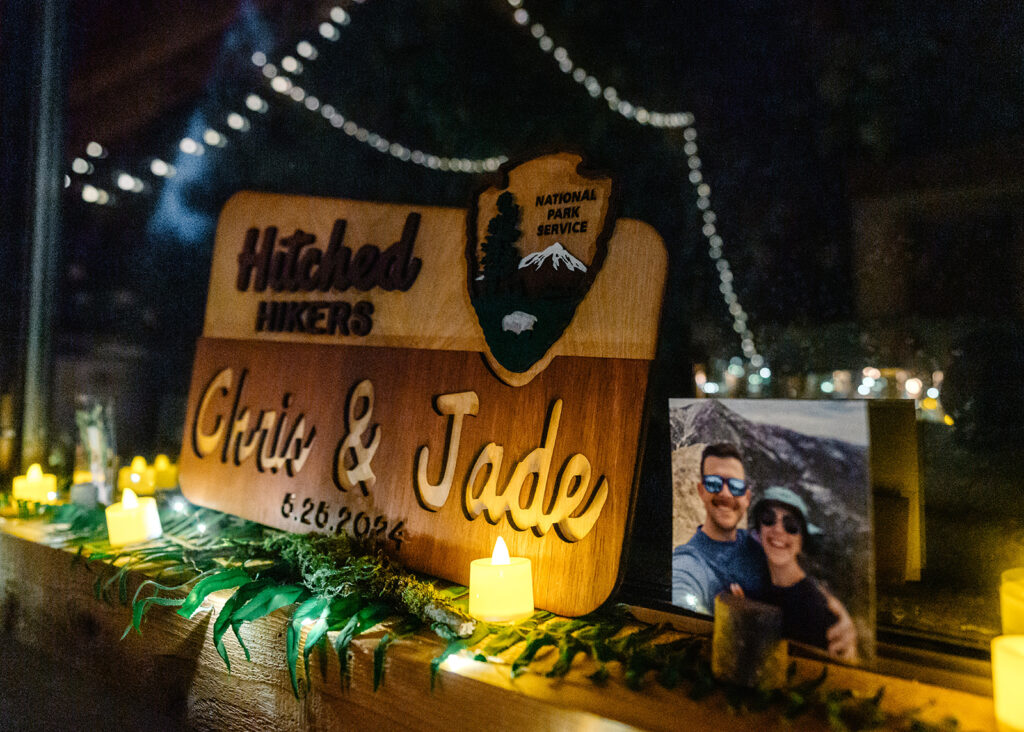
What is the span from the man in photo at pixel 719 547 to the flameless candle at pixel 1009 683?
10.0 inches

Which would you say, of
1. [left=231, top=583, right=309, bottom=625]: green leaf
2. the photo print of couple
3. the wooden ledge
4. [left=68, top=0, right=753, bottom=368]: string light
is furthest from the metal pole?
the photo print of couple

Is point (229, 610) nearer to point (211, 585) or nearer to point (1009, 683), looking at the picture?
point (211, 585)

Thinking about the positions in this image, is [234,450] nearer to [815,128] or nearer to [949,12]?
[815,128]

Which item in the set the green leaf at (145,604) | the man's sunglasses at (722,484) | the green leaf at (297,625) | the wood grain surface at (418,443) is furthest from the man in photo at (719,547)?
the green leaf at (145,604)

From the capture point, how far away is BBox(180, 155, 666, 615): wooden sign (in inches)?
43.0

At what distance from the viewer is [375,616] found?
105cm

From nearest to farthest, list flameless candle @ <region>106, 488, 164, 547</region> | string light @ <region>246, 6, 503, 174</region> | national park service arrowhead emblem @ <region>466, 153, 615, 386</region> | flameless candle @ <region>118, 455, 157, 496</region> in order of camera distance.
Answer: national park service arrowhead emblem @ <region>466, 153, 615, 386</region> → flameless candle @ <region>106, 488, 164, 547</region> → string light @ <region>246, 6, 503, 174</region> → flameless candle @ <region>118, 455, 157, 496</region>

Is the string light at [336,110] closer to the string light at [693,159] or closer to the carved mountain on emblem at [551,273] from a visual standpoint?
the string light at [693,159]

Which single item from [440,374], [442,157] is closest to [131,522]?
[440,374]

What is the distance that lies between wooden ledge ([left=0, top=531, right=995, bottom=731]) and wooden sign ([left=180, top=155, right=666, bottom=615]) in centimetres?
23

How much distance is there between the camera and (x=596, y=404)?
1.10 metres

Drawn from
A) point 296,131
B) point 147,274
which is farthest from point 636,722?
point 147,274

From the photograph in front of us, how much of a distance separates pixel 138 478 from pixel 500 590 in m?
1.39

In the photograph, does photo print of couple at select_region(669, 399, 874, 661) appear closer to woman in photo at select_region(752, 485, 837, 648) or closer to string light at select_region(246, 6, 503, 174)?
woman in photo at select_region(752, 485, 837, 648)
